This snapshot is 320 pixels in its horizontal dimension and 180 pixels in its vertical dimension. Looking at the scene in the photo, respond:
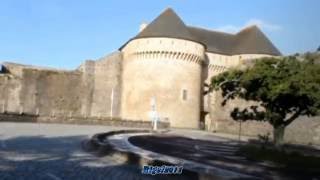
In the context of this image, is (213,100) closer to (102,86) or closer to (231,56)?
(231,56)

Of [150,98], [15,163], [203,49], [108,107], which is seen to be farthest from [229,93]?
[108,107]

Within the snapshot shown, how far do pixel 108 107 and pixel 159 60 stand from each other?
9471 mm

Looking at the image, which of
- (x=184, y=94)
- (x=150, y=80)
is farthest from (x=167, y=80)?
(x=184, y=94)

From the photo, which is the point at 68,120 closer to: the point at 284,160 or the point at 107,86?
the point at 107,86

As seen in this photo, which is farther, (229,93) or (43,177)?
(229,93)

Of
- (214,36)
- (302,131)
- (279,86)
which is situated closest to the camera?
(279,86)

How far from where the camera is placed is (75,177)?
28.8 feet

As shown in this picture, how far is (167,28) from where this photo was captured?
48781mm

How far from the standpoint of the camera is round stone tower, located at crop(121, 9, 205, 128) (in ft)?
156

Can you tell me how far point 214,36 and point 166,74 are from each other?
13.3 metres

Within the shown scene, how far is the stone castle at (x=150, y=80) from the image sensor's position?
47.8 m

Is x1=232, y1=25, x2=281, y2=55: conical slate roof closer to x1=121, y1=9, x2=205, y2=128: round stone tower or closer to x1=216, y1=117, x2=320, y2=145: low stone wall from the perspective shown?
x1=121, y1=9, x2=205, y2=128: round stone tower

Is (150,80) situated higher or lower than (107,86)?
higher

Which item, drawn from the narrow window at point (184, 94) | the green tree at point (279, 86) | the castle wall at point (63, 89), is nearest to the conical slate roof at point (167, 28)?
the narrow window at point (184, 94)
